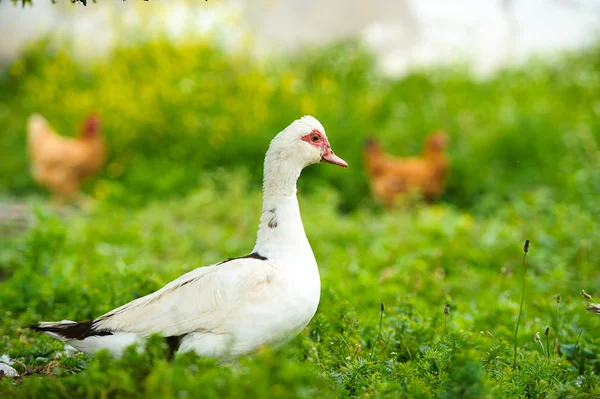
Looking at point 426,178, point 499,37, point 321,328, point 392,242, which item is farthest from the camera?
point 499,37

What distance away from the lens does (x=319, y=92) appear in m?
9.52

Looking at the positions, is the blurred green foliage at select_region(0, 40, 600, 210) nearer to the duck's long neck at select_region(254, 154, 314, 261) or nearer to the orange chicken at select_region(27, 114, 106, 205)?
the orange chicken at select_region(27, 114, 106, 205)

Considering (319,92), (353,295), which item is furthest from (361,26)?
(353,295)

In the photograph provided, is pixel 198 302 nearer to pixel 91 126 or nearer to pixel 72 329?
pixel 72 329

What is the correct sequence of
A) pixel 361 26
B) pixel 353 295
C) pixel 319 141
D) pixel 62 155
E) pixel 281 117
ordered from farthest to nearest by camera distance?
pixel 361 26
pixel 281 117
pixel 62 155
pixel 353 295
pixel 319 141

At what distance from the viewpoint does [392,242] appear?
596cm

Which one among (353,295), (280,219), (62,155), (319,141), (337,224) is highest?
(319,141)

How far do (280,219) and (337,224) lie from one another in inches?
143

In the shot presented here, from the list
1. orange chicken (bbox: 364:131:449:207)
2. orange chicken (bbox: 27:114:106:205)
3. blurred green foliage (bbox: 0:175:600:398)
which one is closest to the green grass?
blurred green foliage (bbox: 0:175:600:398)

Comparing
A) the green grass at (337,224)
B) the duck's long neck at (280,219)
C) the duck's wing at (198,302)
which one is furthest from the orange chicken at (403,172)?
the duck's wing at (198,302)

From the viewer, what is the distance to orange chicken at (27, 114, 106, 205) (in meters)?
8.52

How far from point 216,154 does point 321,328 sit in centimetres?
566

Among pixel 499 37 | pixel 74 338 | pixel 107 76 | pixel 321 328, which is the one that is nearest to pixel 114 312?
pixel 74 338

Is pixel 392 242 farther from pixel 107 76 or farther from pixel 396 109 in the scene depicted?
pixel 107 76
